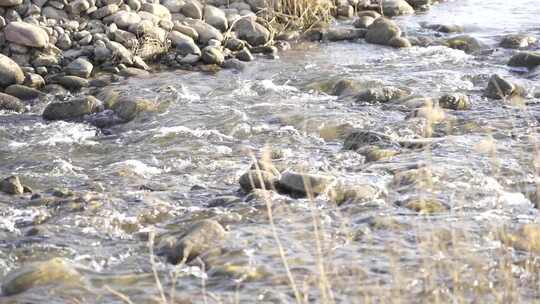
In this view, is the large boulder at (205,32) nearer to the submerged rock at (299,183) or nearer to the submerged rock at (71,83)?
the submerged rock at (71,83)

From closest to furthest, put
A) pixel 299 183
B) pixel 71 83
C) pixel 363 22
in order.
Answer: pixel 299 183, pixel 71 83, pixel 363 22

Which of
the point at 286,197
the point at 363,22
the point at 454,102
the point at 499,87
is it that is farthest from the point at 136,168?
the point at 363,22

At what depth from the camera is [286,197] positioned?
5965 mm

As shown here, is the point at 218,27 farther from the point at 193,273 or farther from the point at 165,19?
the point at 193,273

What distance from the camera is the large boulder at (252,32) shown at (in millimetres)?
10453

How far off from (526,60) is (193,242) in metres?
5.46

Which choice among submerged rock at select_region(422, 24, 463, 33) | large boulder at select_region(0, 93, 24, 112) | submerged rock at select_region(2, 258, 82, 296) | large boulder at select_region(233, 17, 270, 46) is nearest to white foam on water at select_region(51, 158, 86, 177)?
large boulder at select_region(0, 93, 24, 112)

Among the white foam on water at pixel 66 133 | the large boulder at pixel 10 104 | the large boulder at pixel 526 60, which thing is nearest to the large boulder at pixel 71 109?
the white foam on water at pixel 66 133

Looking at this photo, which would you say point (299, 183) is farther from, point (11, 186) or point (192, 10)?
point (192, 10)

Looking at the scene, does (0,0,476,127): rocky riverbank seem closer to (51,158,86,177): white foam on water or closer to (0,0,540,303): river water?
(0,0,540,303): river water

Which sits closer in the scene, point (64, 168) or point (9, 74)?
point (64, 168)

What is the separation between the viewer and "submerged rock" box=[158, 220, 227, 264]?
5.07 metres

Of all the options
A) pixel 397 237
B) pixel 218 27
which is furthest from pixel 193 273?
pixel 218 27

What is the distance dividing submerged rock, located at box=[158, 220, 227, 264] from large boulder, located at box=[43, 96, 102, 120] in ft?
10.2
